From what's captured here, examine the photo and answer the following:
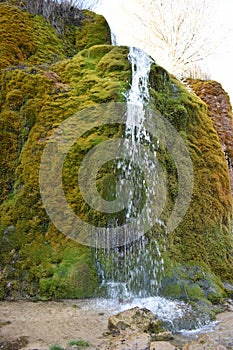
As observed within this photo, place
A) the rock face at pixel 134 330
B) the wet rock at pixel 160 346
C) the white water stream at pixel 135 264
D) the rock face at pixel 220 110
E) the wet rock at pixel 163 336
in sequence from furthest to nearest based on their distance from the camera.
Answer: the rock face at pixel 220 110, the white water stream at pixel 135 264, the wet rock at pixel 163 336, the rock face at pixel 134 330, the wet rock at pixel 160 346

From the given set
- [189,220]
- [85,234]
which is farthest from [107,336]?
[189,220]

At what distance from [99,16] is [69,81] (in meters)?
4.82

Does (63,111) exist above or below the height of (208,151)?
above

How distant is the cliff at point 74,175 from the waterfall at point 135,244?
0.19m

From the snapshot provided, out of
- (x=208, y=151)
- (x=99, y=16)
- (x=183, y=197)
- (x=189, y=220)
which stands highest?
(x=99, y=16)

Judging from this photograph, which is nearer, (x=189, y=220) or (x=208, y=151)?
(x=189, y=220)

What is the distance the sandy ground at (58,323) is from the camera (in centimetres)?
399

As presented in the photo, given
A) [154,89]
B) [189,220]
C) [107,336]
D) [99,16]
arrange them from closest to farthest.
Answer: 1. [107,336]
2. [189,220]
3. [154,89]
4. [99,16]

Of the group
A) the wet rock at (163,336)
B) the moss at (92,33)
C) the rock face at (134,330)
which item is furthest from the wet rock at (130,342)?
the moss at (92,33)

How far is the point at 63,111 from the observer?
23.1 feet

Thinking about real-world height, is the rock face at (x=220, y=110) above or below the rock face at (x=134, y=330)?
above

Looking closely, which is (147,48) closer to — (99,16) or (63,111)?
(99,16)

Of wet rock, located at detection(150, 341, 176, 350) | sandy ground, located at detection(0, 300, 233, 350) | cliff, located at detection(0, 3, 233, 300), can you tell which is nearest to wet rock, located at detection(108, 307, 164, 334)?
sandy ground, located at detection(0, 300, 233, 350)

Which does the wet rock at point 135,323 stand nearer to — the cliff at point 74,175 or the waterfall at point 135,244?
the waterfall at point 135,244
